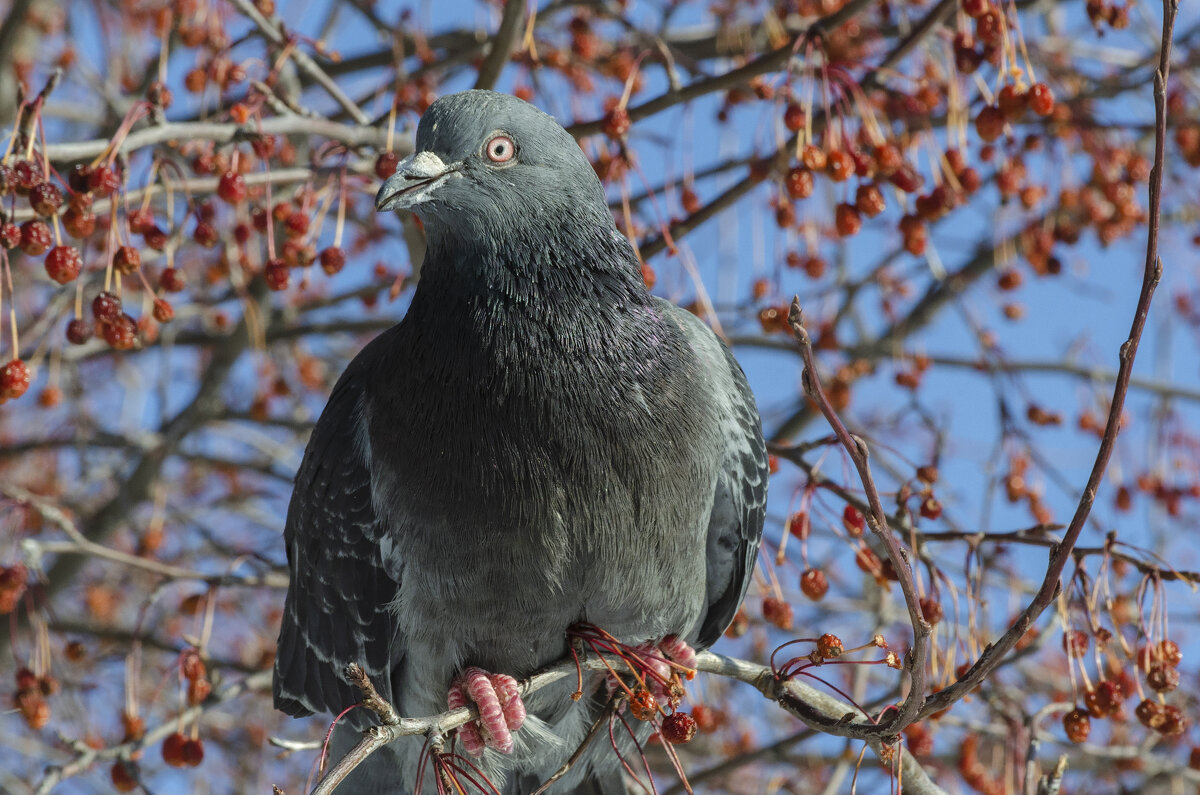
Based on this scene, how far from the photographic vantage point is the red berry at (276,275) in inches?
139

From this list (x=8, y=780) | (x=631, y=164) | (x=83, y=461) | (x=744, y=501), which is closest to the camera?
(x=744, y=501)

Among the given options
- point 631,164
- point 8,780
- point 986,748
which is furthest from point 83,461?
point 986,748

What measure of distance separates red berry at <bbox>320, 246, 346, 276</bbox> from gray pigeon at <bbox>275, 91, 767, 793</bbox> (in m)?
0.60

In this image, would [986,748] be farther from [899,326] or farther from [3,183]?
[3,183]

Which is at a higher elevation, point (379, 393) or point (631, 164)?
point (631, 164)

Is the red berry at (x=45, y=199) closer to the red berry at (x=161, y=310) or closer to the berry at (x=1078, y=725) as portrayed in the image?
the red berry at (x=161, y=310)

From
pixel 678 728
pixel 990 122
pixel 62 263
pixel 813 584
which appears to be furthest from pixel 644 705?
pixel 990 122

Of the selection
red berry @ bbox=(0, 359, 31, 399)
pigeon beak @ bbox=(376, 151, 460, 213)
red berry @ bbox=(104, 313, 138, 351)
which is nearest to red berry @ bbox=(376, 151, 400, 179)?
pigeon beak @ bbox=(376, 151, 460, 213)

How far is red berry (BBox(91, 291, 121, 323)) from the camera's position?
10.5 feet

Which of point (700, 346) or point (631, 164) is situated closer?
point (700, 346)

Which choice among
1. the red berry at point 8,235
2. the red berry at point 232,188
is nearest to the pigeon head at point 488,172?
the red berry at point 232,188

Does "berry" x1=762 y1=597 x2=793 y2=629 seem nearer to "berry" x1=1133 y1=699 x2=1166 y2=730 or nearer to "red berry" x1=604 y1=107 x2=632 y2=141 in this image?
"berry" x1=1133 y1=699 x2=1166 y2=730

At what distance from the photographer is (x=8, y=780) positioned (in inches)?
241

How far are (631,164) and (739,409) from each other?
89 centimetres
